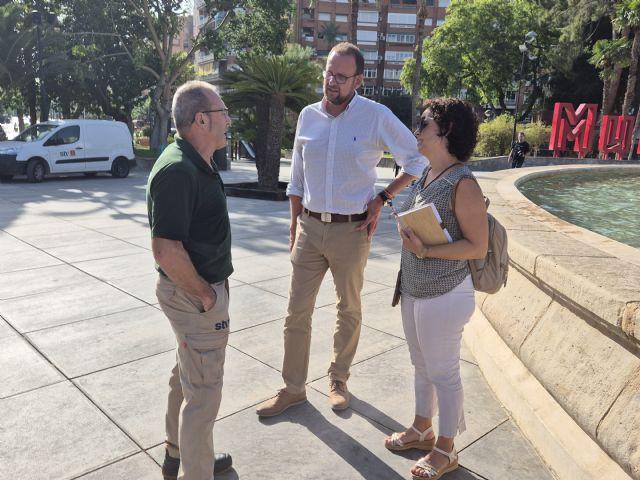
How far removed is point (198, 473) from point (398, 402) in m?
1.44

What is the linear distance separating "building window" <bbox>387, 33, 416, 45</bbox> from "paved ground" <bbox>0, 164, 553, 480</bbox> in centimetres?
7238

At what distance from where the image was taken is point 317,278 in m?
3.16

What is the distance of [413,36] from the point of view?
237ft

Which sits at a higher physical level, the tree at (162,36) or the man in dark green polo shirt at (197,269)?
the tree at (162,36)

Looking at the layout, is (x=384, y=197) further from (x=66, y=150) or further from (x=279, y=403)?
(x=66, y=150)

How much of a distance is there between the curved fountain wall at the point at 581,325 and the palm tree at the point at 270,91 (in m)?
9.53

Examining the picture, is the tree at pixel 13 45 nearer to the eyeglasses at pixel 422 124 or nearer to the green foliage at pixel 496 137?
the green foliage at pixel 496 137

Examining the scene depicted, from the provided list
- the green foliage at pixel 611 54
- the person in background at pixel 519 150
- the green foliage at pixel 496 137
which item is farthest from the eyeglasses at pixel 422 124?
the green foliage at pixel 611 54

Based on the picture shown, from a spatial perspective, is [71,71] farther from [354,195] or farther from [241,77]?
[354,195]

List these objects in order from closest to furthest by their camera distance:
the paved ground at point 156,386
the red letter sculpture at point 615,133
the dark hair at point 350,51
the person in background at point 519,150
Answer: the paved ground at point 156,386 < the dark hair at point 350,51 < the person in background at point 519,150 < the red letter sculpture at point 615,133

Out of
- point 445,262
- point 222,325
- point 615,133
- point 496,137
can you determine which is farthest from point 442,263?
point 496,137

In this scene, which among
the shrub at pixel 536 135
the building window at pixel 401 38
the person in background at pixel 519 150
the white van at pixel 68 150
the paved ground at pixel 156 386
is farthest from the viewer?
the building window at pixel 401 38

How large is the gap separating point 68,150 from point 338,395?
1513 cm

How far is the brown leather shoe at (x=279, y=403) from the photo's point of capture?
3057 mm
